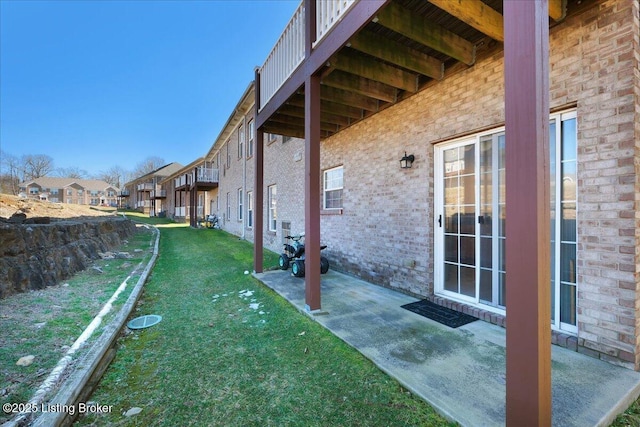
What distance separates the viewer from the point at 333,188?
22.9 feet

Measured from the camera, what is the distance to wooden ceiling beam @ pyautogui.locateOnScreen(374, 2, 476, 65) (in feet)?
9.86

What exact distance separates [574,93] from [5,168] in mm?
75839

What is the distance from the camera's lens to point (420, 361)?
2643 mm

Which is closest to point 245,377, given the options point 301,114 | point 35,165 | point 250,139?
point 301,114

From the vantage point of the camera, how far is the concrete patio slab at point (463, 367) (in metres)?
1.97

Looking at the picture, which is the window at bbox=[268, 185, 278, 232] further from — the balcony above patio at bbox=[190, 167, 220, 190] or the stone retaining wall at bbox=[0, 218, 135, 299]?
the balcony above patio at bbox=[190, 167, 220, 190]

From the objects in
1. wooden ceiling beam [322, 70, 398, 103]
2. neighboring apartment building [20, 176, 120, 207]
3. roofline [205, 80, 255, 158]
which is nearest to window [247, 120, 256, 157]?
roofline [205, 80, 255, 158]

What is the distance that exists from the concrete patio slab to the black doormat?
0.13 metres

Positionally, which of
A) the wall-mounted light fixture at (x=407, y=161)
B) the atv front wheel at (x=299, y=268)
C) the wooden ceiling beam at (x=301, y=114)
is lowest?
the atv front wheel at (x=299, y=268)

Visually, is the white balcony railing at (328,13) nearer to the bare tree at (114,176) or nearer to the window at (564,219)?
the window at (564,219)

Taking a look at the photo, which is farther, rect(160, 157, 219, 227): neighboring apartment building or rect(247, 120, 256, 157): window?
rect(160, 157, 219, 227): neighboring apartment building

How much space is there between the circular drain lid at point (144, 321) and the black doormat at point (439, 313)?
343 cm

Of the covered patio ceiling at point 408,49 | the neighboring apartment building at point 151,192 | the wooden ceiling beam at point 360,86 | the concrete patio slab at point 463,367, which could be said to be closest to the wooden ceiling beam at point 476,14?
the covered patio ceiling at point 408,49

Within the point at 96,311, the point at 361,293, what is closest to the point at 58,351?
the point at 96,311
